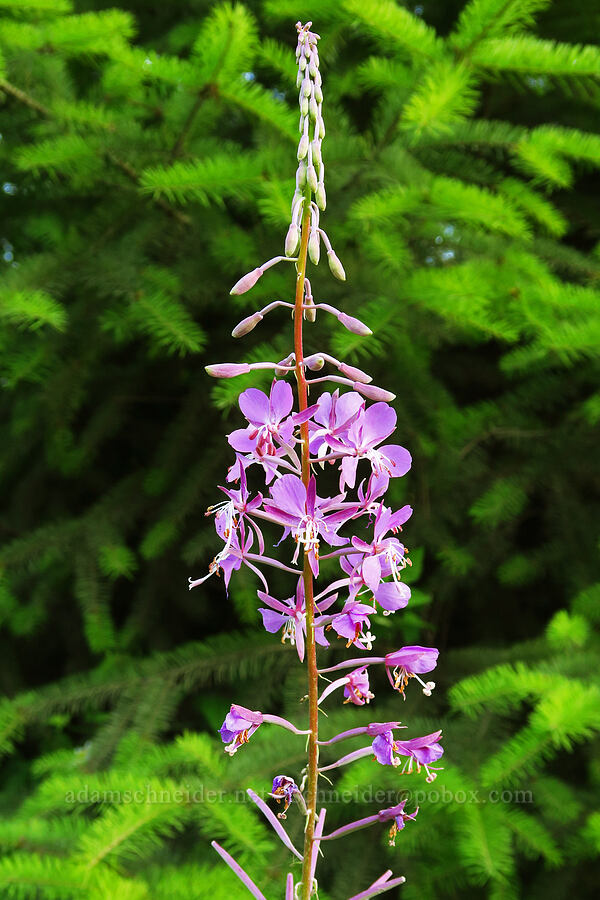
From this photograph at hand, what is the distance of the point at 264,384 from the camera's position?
2.05 meters

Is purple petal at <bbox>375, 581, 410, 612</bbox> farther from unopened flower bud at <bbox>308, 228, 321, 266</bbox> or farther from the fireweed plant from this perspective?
unopened flower bud at <bbox>308, 228, 321, 266</bbox>

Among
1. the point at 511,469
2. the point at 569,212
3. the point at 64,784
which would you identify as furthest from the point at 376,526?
the point at 569,212

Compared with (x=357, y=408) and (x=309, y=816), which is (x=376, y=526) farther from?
(x=309, y=816)

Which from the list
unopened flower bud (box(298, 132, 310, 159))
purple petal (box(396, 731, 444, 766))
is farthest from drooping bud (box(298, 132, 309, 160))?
purple petal (box(396, 731, 444, 766))

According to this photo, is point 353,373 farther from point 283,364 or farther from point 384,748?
point 384,748

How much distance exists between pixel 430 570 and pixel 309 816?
191cm

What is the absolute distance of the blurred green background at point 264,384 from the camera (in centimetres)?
183

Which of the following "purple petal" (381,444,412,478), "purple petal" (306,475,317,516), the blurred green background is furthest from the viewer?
the blurred green background

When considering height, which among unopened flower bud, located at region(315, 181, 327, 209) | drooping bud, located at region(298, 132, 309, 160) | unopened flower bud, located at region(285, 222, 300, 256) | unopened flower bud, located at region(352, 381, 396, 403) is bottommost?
unopened flower bud, located at region(352, 381, 396, 403)

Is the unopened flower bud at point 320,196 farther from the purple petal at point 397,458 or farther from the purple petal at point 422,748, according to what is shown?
the purple petal at point 422,748

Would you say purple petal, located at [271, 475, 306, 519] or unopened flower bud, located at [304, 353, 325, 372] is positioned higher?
unopened flower bud, located at [304, 353, 325, 372]

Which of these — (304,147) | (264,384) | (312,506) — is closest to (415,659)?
(312,506)

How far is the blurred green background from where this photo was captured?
5.99ft

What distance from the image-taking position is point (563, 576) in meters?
2.55
